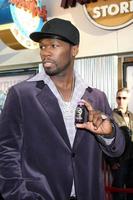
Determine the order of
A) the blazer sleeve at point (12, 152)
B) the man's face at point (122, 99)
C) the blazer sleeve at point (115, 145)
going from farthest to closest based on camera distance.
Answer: the man's face at point (122, 99) → the blazer sleeve at point (115, 145) → the blazer sleeve at point (12, 152)

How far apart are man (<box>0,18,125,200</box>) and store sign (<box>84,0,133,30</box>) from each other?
10.1ft

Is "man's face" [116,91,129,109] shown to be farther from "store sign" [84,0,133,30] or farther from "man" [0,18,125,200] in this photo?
"man" [0,18,125,200]

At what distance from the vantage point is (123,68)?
5.07 metres

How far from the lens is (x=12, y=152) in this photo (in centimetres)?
191

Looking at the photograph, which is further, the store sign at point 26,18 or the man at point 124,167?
the store sign at point 26,18

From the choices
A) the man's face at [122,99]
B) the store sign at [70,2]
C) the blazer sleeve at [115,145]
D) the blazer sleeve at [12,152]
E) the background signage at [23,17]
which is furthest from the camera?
the store sign at [70,2]

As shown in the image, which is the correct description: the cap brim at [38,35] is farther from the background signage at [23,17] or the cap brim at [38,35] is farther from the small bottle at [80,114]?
the background signage at [23,17]

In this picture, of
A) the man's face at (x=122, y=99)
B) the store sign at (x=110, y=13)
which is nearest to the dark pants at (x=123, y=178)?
the man's face at (x=122, y=99)

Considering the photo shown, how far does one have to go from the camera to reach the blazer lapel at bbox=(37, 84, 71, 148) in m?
1.96

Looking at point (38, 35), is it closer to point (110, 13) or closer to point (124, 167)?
point (124, 167)

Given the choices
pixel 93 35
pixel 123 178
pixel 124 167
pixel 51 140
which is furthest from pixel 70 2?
pixel 51 140

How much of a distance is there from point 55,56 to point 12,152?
1.73 feet

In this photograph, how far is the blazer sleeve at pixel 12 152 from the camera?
187 cm

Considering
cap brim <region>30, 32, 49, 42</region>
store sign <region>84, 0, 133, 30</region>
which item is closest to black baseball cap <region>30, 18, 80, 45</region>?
cap brim <region>30, 32, 49, 42</region>
